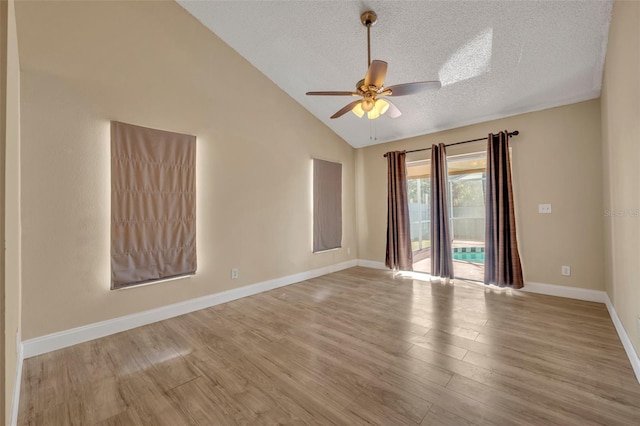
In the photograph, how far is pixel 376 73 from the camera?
2.14 m

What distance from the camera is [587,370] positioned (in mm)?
1861

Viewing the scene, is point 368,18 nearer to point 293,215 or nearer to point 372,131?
point 372,131

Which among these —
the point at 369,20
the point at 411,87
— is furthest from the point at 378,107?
the point at 369,20

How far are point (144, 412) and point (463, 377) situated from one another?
6.69 feet

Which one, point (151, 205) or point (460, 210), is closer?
point (151, 205)

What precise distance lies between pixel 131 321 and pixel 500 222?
15.3 feet

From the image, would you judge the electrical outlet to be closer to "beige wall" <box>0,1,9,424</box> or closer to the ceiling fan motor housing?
the ceiling fan motor housing

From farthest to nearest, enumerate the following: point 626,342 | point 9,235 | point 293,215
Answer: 1. point 293,215
2. point 626,342
3. point 9,235

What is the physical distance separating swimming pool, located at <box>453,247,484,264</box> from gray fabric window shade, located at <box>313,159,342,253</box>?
2.33 m

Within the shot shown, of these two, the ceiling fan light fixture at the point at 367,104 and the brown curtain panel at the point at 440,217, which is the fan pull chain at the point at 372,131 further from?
the ceiling fan light fixture at the point at 367,104

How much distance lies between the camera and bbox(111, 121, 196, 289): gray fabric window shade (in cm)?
263

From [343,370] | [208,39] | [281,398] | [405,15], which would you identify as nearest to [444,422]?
[343,370]

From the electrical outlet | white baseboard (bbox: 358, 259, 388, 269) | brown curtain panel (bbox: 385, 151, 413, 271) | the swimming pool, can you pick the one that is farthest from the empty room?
white baseboard (bbox: 358, 259, 388, 269)

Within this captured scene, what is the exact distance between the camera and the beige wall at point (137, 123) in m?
2.26
